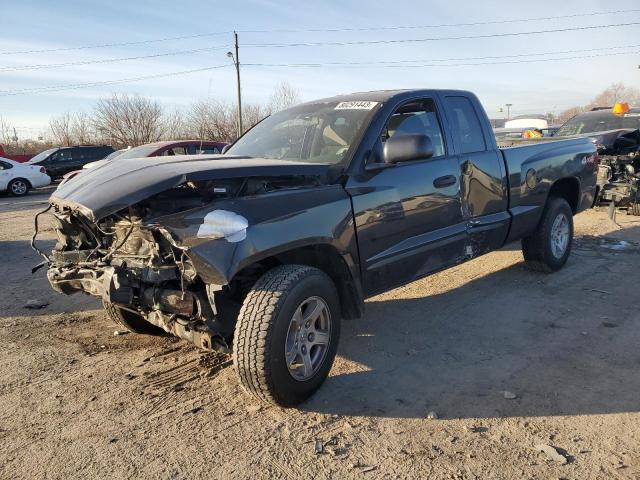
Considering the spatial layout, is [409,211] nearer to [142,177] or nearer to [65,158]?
[142,177]

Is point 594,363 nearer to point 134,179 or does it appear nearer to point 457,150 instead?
point 457,150

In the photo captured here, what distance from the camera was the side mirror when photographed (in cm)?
356

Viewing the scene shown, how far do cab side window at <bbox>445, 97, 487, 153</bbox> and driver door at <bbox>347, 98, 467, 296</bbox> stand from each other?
0.21m

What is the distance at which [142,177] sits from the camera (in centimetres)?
308

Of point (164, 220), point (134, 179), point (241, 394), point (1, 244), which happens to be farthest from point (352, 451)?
point (1, 244)

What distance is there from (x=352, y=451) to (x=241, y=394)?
909 millimetres

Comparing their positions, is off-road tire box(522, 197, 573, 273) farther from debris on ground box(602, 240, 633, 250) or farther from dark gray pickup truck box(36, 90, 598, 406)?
debris on ground box(602, 240, 633, 250)

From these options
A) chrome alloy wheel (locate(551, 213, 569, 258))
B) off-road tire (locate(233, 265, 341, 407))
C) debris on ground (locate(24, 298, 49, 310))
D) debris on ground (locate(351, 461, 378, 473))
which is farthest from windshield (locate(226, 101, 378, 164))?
chrome alloy wheel (locate(551, 213, 569, 258))

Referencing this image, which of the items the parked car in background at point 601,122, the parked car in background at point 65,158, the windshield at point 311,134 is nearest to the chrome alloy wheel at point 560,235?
the windshield at point 311,134

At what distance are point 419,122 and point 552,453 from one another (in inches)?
105

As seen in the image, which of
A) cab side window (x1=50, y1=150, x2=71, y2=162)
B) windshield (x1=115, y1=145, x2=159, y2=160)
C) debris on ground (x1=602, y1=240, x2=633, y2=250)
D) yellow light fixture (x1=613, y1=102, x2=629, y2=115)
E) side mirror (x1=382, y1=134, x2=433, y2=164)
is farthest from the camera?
cab side window (x1=50, y1=150, x2=71, y2=162)

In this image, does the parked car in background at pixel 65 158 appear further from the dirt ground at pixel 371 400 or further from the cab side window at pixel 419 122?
the cab side window at pixel 419 122

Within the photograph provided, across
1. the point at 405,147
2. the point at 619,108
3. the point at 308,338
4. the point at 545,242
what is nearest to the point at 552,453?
the point at 308,338

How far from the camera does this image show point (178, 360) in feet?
12.7
